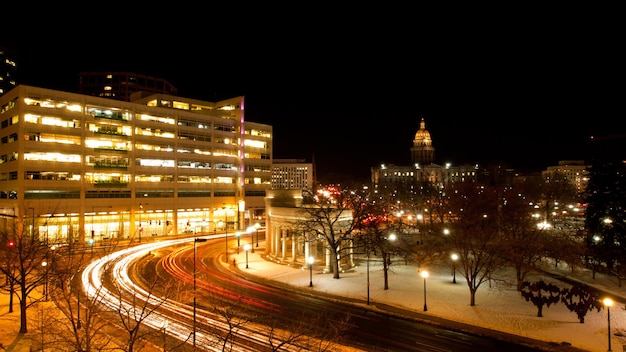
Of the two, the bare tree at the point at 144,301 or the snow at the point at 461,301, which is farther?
the snow at the point at 461,301

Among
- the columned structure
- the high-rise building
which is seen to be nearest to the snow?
the columned structure

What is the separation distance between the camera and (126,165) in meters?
78.1

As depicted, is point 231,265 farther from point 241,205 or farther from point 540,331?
point 241,205

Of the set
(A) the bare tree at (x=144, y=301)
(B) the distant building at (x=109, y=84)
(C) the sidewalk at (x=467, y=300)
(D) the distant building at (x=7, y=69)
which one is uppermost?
(D) the distant building at (x=7, y=69)

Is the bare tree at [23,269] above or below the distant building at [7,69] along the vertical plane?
below

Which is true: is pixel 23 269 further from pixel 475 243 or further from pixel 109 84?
pixel 109 84

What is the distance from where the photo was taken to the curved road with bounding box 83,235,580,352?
24.0 m

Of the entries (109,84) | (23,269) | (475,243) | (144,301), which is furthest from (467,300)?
(109,84)

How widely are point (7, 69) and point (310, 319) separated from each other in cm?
17361

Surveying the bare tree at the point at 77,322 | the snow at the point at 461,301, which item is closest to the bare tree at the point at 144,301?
the bare tree at the point at 77,322

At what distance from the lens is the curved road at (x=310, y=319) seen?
2398 cm

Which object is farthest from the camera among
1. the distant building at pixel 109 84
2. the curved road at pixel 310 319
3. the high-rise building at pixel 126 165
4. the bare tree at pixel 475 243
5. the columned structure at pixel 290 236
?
the distant building at pixel 109 84

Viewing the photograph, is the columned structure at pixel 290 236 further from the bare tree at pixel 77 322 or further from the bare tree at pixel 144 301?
the bare tree at pixel 77 322

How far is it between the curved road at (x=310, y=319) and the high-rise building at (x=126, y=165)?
94.6 feet
